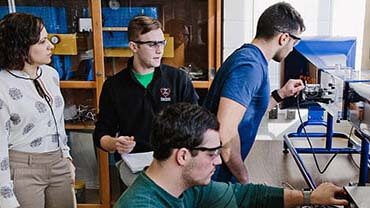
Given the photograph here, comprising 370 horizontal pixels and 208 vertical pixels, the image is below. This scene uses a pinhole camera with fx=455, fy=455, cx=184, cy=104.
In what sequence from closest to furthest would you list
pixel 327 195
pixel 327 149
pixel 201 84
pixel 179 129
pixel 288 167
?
pixel 179 129
pixel 327 195
pixel 288 167
pixel 327 149
pixel 201 84

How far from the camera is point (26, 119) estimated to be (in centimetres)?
Answer: 189

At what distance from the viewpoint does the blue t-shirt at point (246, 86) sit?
1523mm

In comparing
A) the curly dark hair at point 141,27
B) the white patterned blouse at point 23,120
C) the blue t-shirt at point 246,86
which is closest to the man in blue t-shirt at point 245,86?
the blue t-shirt at point 246,86

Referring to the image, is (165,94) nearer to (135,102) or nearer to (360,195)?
(135,102)

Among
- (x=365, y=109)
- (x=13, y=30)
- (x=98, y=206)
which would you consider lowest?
(x=98, y=206)

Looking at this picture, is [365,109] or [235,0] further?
[235,0]

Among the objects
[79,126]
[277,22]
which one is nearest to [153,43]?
[277,22]

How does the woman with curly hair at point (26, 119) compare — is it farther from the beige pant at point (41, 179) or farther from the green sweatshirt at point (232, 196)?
the green sweatshirt at point (232, 196)

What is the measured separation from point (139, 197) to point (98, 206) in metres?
1.99

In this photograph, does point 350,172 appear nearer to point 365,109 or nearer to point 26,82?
point 365,109

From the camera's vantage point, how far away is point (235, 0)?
2.75 metres

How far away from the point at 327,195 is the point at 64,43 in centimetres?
211

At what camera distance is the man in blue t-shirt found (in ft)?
4.96

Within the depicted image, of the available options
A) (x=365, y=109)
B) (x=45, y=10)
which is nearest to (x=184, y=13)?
(x=45, y=10)
